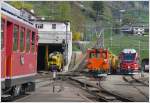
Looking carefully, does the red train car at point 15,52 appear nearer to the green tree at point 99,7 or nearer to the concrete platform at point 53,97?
the concrete platform at point 53,97

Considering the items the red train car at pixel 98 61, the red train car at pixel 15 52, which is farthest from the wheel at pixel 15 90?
the red train car at pixel 98 61

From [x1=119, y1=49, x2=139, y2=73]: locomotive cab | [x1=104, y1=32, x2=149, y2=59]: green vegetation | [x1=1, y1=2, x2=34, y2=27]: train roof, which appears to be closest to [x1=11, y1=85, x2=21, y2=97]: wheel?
[x1=1, y1=2, x2=34, y2=27]: train roof

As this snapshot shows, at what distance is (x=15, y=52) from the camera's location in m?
16.5

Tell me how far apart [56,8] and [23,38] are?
10332cm

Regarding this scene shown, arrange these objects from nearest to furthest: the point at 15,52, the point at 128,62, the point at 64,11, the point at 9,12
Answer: the point at 9,12
the point at 15,52
the point at 128,62
the point at 64,11

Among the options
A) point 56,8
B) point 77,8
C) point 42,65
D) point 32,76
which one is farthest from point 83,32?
point 32,76

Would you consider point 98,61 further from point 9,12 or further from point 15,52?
point 9,12

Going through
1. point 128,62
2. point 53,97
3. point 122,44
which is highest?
point 122,44

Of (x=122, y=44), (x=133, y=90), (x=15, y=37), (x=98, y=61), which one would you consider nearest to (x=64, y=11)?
(x=122, y=44)

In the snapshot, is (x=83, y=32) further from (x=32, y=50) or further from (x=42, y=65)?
(x=32, y=50)

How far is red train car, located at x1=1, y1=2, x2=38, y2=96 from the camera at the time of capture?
15.4m

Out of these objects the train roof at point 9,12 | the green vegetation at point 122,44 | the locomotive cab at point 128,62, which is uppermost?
the green vegetation at point 122,44

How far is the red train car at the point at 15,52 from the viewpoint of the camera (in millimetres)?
15404

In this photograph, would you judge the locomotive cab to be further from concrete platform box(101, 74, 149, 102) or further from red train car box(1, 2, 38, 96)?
red train car box(1, 2, 38, 96)
